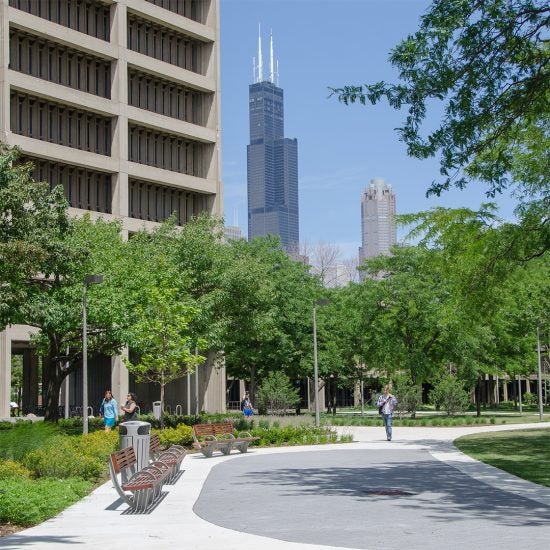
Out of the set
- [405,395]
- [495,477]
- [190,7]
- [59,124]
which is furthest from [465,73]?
[190,7]

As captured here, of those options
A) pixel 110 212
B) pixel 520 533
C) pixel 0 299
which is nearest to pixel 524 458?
pixel 520 533

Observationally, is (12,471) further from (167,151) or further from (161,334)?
(167,151)

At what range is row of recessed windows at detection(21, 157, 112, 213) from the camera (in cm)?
5947

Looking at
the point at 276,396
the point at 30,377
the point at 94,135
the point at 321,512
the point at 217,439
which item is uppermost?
the point at 94,135

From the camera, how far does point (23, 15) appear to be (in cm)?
5675

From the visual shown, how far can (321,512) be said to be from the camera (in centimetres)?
1421

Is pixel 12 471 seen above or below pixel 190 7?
below

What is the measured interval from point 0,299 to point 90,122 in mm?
34498

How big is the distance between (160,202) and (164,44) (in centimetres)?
1154

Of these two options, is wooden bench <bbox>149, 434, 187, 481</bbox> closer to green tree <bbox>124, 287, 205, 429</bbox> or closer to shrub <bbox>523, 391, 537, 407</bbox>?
green tree <bbox>124, 287, 205, 429</bbox>

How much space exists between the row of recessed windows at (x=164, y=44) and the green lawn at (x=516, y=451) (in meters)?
40.7

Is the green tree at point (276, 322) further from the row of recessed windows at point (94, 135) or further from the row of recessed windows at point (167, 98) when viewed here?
the row of recessed windows at point (167, 98)

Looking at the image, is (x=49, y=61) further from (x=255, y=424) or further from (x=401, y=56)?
(x=401, y=56)

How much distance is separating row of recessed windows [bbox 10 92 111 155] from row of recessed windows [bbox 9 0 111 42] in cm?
544
